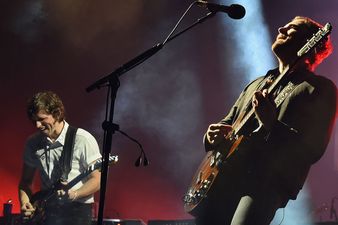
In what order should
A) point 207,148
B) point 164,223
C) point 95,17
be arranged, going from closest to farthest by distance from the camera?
point 207,148
point 164,223
point 95,17

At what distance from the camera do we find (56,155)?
4852 millimetres

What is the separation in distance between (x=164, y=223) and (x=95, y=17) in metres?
4.72

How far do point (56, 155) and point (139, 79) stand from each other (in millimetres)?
5265

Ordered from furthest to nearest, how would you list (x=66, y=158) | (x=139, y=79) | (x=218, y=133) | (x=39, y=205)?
(x=139, y=79) → (x=39, y=205) → (x=66, y=158) → (x=218, y=133)

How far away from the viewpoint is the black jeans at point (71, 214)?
443 cm

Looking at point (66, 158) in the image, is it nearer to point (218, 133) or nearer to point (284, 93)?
point (218, 133)

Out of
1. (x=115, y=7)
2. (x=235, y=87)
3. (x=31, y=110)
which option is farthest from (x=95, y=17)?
(x=31, y=110)

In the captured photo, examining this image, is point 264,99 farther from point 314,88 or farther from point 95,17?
point 95,17

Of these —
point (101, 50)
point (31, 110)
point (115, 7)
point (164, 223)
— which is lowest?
Result: point (164, 223)

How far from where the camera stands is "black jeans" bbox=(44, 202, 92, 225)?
4426mm

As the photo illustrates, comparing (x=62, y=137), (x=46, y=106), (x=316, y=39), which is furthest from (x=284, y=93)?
(x=46, y=106)

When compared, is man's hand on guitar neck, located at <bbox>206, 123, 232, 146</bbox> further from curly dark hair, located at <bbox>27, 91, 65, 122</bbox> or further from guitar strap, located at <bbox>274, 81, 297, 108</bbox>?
curly dark hair, located at <bbox>27, 91, 65, 122</bbox>

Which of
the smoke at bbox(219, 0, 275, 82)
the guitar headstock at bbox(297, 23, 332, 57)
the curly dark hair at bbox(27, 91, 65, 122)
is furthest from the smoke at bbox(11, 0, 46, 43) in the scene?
the guitar headstock at bbox(297, 23, 332, 57)

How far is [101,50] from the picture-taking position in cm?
956
